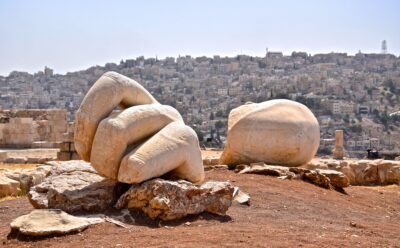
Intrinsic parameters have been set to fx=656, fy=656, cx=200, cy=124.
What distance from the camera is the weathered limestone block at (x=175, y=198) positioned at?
8445mm

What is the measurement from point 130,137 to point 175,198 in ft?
3.76

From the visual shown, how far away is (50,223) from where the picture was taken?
26.2 ft

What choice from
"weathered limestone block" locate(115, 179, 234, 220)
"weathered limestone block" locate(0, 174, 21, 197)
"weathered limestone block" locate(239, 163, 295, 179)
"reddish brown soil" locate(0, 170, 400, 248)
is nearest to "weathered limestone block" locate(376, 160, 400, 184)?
"reddish brown soil" locate(0, 170, 400, 248)

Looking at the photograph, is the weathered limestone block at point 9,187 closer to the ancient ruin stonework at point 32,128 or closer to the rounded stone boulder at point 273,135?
the rounded stone boulder at point 273,135

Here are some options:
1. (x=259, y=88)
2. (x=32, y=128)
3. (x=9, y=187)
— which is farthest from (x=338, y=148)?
(x=259, y=88)

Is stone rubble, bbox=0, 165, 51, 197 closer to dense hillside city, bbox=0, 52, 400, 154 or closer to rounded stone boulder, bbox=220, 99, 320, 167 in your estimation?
rounded stone boulder, bbox=220, 99, 320, 167

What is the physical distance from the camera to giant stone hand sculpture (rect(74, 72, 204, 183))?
882 cm

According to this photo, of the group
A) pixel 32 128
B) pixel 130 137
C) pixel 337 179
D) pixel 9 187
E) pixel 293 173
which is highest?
pixel 130 137

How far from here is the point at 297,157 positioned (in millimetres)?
13531

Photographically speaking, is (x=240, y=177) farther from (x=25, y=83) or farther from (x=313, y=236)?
(x=25, y=83)

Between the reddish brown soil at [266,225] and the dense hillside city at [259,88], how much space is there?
23.5 m

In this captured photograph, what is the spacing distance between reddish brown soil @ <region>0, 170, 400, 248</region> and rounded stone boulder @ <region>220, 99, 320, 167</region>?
134cm

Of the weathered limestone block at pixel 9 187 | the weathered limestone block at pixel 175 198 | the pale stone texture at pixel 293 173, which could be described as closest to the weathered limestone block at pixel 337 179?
the pale stone texture at pixel 293 173

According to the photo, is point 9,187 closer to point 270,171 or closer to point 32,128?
point 270,171
